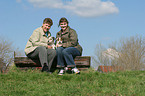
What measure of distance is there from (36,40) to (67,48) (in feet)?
4.21

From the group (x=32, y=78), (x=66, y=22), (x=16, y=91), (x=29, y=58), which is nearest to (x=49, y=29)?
(x=66, y=22)

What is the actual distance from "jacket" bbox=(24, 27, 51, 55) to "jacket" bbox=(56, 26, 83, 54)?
2.00 feet

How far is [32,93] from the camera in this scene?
4.75m

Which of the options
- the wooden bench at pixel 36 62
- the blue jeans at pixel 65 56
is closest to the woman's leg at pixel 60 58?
the blue jeans at pixel 65 56

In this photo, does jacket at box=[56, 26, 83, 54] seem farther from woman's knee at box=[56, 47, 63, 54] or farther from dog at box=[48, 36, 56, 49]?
dog at box=[48, 36, 56, 49]

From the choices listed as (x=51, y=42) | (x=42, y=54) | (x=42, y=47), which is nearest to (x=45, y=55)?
(x=42, y=54)

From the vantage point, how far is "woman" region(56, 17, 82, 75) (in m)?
7.40

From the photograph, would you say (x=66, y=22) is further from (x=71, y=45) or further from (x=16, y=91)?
(x=16, y=91)

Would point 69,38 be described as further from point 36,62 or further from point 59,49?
point 36,62

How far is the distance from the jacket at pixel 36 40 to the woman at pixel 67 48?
53 centimetres

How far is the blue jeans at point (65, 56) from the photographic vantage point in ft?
24.2

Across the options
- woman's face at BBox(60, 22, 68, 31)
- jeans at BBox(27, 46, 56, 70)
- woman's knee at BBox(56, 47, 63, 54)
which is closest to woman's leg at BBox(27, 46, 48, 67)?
jeans at BBox(27, 46, 56, 70)

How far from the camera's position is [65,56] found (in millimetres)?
7363

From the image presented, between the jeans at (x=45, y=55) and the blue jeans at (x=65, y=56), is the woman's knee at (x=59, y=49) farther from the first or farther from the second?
the jeans at (x=45, y=55)
